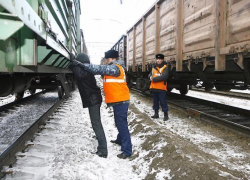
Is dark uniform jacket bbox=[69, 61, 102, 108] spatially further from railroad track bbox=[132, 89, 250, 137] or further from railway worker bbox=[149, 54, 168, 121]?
railroad track bbox=[132, 89, 250, 137]

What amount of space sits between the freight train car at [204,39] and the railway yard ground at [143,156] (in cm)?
128

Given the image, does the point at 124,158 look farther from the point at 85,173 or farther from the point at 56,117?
the point at 56,117

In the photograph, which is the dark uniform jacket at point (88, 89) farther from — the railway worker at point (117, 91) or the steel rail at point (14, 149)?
the steel rail at point (14, 149)

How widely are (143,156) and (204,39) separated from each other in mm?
2756

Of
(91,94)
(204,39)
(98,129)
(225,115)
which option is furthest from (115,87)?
(225,115)

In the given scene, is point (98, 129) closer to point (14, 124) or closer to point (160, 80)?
point (160, 80)

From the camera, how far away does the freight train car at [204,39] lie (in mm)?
3320

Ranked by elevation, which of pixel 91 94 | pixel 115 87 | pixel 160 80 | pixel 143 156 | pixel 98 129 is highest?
pixel 160 80

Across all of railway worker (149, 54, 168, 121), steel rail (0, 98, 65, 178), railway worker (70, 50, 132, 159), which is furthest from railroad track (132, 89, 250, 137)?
steel rail (0, 98, 65, 178)

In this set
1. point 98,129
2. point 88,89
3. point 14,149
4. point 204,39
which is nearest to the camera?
point 14,149

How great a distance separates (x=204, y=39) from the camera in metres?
4.14

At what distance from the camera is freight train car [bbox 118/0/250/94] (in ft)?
10.9

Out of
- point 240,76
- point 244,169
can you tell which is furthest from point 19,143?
point 240,76

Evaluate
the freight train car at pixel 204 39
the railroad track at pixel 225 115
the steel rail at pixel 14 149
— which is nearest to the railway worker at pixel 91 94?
the steel rail at pixel 14 149
